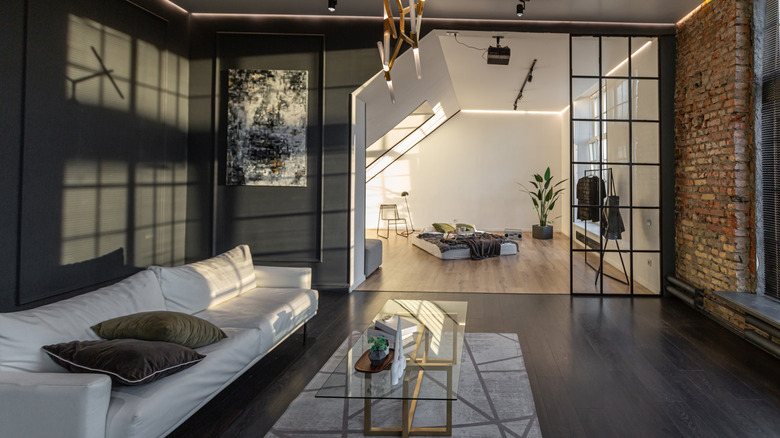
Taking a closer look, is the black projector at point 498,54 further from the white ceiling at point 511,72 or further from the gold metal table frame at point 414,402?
the gold metal table frame at point 414,402

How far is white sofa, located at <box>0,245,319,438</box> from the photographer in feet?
5.33

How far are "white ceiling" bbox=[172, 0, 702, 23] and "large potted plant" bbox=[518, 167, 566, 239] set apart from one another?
5.99 metres

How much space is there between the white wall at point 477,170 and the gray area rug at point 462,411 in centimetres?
929

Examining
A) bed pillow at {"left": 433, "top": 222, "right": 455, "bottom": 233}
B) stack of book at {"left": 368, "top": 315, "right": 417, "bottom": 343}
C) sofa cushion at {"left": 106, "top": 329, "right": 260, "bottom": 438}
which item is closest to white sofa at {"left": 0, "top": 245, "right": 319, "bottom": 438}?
sofa cushion at {"left": 106, "top": 329, "right": 260, "bottom": 438}

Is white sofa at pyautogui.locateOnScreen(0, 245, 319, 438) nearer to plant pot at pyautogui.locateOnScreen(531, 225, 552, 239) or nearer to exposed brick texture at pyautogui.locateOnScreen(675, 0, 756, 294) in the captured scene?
exposed brick texture at pyautogui.locateOnScreen(675, 0, 756, 294)

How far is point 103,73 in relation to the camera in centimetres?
406

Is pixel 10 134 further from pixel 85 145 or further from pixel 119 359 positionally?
pixel 119 359

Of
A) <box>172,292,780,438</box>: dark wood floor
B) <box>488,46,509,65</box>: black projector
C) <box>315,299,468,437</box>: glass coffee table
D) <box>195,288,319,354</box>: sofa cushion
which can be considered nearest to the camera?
<box>315,299,468,437</box>: glass coffee table

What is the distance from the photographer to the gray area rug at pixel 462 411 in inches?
89.2

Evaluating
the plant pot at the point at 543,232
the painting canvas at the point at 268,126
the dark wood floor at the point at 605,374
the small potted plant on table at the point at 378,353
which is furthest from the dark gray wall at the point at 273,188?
the plant pot at the point at 543,232

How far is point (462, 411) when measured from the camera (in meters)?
2.46

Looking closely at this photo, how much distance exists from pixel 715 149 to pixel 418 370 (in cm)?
385

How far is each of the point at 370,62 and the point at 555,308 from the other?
3438 millimetres

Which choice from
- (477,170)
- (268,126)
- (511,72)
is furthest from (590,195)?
(477,170)
